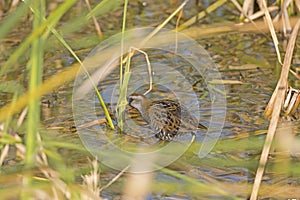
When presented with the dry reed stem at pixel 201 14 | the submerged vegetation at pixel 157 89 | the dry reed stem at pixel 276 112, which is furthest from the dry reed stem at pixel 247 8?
the dry reed stem at pixel 276 112

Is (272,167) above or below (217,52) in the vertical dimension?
below

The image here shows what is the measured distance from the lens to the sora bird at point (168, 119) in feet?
9.35

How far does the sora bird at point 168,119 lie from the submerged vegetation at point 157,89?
0.12m

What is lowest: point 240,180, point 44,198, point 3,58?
point 240,180

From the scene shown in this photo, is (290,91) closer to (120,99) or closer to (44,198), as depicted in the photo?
(120,99)

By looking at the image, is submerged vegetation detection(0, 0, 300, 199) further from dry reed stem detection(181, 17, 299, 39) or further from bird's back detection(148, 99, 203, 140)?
bird's back detection(148, 99, 203, 140)

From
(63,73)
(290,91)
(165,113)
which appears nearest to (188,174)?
(165,113)

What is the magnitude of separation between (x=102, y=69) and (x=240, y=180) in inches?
44.9

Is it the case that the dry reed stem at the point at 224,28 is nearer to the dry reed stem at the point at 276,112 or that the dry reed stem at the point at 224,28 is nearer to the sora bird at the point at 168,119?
the sora bird at the point at 168,119

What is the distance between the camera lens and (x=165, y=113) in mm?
2881

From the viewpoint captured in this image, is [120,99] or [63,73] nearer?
[120,99]

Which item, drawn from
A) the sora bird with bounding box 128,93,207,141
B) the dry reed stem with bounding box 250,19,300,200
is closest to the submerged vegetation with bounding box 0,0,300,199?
the dry reed stem with bounding box 250,19,300,200

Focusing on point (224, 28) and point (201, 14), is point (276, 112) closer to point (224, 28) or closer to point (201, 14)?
point (224, 28)

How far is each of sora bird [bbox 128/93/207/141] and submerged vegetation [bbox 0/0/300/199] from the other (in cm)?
12
